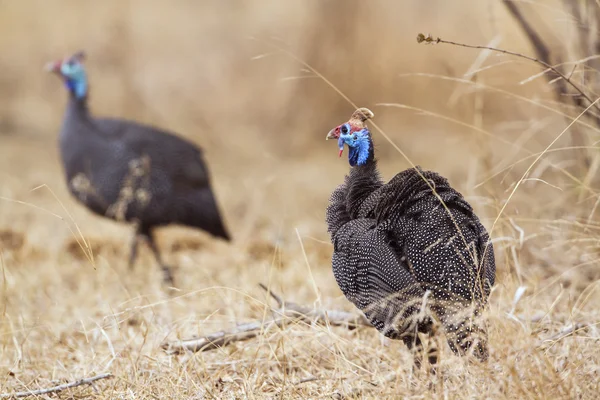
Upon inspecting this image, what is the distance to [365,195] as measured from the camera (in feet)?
8.70

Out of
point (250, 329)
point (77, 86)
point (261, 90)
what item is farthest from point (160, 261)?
point (261, 90)

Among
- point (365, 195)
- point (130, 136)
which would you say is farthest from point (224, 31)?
point (365, 195)

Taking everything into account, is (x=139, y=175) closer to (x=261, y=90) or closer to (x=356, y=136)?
(x=356, y=136)

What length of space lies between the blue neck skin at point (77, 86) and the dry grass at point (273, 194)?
734mm

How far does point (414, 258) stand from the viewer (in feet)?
7.89

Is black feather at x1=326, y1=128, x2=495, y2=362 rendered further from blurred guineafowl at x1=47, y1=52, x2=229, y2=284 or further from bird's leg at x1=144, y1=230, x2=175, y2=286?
blurred guineafowl at x1=47, y1=52, x2=229, y2=284

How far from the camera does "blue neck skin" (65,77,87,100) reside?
5352mm

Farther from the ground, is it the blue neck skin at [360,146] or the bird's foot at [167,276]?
the blue neck skin at [360,146]

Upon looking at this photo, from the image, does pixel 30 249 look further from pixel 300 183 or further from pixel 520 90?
pixel 520 90

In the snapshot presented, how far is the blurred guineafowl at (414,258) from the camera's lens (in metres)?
2.29

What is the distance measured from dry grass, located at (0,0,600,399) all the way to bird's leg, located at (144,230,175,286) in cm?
10

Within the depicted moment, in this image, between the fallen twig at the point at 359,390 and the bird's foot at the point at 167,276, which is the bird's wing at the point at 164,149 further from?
the fallen twig at the point at 359,390

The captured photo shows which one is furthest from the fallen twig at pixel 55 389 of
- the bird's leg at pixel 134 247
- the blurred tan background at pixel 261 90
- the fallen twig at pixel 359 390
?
the blurred tan background at pixel 261 90

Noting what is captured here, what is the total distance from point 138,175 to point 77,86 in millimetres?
932
